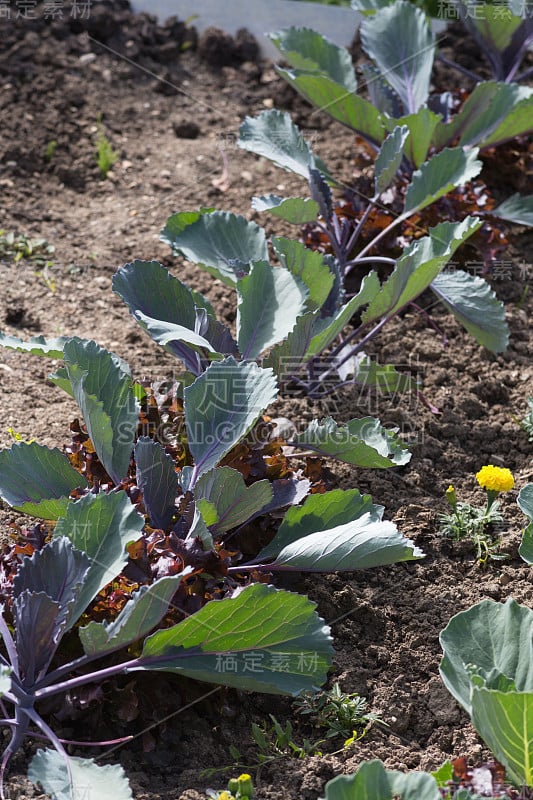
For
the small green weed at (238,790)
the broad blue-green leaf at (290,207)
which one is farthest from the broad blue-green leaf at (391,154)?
the small green weed at (238,790)

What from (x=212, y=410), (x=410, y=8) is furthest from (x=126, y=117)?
(x=212, y=410)

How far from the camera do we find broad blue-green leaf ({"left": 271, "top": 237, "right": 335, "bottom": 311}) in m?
2.59

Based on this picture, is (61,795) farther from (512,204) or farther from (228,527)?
(512,204)

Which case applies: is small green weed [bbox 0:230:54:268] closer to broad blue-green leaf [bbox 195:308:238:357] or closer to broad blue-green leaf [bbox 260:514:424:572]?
broad blue-green leaf [bbox 195:308:238:357]

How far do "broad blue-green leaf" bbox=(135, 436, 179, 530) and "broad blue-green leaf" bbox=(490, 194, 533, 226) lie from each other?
1768mm

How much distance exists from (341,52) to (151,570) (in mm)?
2364

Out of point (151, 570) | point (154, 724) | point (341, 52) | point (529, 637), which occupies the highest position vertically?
point (341, 52)

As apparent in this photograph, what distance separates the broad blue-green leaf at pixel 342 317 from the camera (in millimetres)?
2496

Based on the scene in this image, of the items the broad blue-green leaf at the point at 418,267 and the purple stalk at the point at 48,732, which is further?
the broad blue-green leaf at the point at 418,267

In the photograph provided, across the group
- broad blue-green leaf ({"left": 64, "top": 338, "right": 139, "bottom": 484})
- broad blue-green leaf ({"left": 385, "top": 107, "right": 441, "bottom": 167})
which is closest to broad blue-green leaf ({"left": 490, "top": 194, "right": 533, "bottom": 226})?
broad blue-green leaf ({"left": 385, "top": 107, "right": 441, "bottom": 167})

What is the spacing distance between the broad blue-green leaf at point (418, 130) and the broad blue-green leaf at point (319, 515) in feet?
4.83

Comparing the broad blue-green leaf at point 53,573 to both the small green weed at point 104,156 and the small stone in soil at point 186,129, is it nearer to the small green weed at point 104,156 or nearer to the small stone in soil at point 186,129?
the small green weed at point 104,156

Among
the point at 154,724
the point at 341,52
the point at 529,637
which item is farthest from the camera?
the point at 341,52

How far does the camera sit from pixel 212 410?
2195 millimetres
